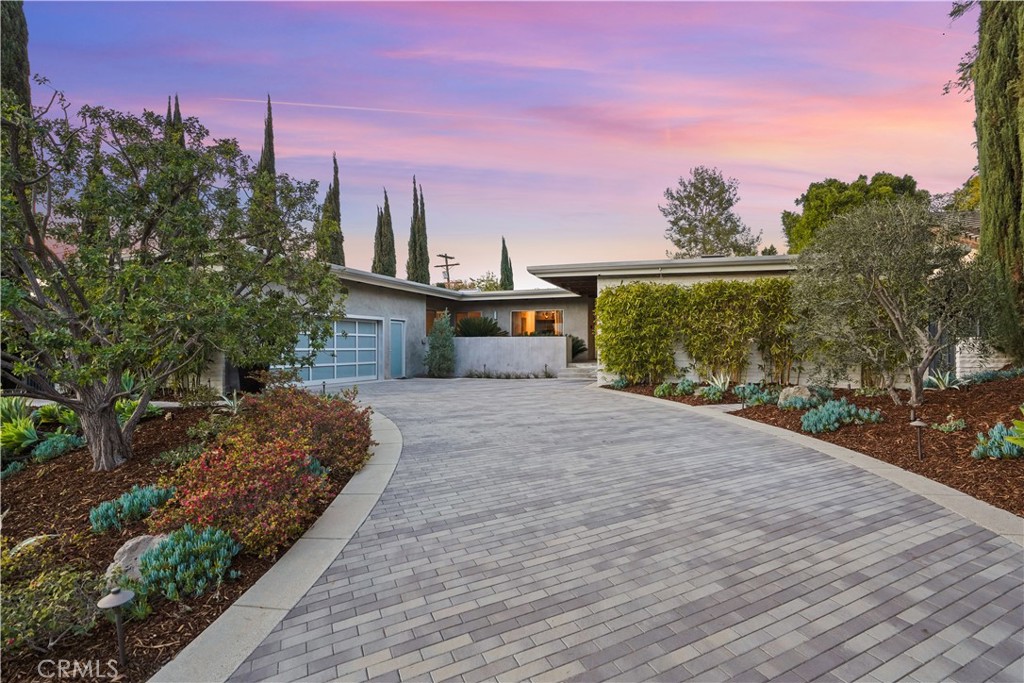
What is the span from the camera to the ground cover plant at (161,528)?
2.44 metres

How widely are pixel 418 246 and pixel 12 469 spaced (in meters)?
27.5

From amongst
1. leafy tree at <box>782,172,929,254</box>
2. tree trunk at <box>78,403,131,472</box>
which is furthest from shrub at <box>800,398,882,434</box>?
leafy tree at <box>782,172,929,254</box>

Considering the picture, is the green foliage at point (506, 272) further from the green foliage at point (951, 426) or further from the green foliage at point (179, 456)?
the green foliage at point (179, 456)

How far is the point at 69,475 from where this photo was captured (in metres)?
5.32

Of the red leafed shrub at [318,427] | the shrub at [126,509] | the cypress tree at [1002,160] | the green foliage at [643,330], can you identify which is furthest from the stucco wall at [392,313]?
the cypress tree at [1002,160]

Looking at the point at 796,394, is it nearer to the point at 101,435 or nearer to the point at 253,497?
the point at 253,497

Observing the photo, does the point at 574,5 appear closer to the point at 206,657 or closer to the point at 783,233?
the point at 206,657

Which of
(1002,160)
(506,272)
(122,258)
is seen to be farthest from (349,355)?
(506,272)

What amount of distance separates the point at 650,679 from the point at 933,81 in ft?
46.0

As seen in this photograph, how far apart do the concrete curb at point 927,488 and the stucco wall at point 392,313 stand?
11897 mm

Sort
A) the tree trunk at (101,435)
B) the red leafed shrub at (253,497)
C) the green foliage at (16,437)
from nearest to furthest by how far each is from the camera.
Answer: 1. the red leafed shrub at (253,497)
2. the tree trunk at (101,435)
3. the green foliage at (16,437)

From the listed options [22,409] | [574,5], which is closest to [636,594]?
[574,5]

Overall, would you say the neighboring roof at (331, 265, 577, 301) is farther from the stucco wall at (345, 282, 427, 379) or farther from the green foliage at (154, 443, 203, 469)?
the green foliage at (154, 443, 203, 469)

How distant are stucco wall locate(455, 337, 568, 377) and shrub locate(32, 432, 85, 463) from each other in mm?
12611
